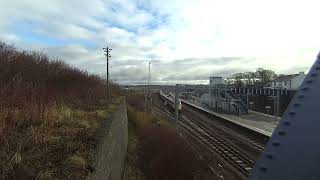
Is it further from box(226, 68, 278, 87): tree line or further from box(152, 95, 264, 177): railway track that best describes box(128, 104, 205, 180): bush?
box(226, 68, 278, 87): tree line

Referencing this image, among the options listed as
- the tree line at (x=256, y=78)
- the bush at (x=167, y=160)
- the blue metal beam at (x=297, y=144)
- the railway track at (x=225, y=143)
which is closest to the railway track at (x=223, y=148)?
the railway track at (x=225, y=143)

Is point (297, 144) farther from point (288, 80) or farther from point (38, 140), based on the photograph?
point (288, 80)

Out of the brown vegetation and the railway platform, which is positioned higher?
the brown vegetation

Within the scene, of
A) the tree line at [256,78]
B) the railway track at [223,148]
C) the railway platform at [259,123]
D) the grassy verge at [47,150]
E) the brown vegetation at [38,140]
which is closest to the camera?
the grassy verge at [47,150]

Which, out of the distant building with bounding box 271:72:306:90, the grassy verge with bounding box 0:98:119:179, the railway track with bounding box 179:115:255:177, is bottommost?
the railway track with bounding box 179:115:255:177

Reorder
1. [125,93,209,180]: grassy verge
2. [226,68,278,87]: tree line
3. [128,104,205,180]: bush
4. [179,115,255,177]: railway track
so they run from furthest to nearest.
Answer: [226,68,278,87]: tree line, [179,115,255,177]: railway track, [128,104,205,180]: bush, [125,93,209,180]: grassy verge

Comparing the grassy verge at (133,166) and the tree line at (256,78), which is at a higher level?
the tree line at (256,78)

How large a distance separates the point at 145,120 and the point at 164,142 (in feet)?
55.3

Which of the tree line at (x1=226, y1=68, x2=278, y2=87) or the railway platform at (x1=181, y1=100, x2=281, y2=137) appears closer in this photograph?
the railway platform at (x1=181, y1=100, x2=281, y2=137)

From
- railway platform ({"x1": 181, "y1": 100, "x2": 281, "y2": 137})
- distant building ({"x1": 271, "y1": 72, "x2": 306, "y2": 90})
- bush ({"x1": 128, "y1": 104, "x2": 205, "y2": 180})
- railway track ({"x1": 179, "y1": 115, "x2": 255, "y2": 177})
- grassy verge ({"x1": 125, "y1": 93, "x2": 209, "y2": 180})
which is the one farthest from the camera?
distant building ({"x1": 271, "y1": 72, "x2": 306, "y2": 90})

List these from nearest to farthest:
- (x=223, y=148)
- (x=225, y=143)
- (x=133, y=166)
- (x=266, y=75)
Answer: (x=133, y=166) < (x=223, y=148) < (x=225, y=143) < (x=266, y=75)

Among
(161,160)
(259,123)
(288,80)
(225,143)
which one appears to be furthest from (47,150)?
(288,80)

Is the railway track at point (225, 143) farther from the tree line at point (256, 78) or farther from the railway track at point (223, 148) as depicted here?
the tree line at point (256, 78)

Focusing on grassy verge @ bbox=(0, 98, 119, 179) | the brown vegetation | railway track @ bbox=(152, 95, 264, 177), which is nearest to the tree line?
railway track @ bbox=(152, 95, 264, 177)
